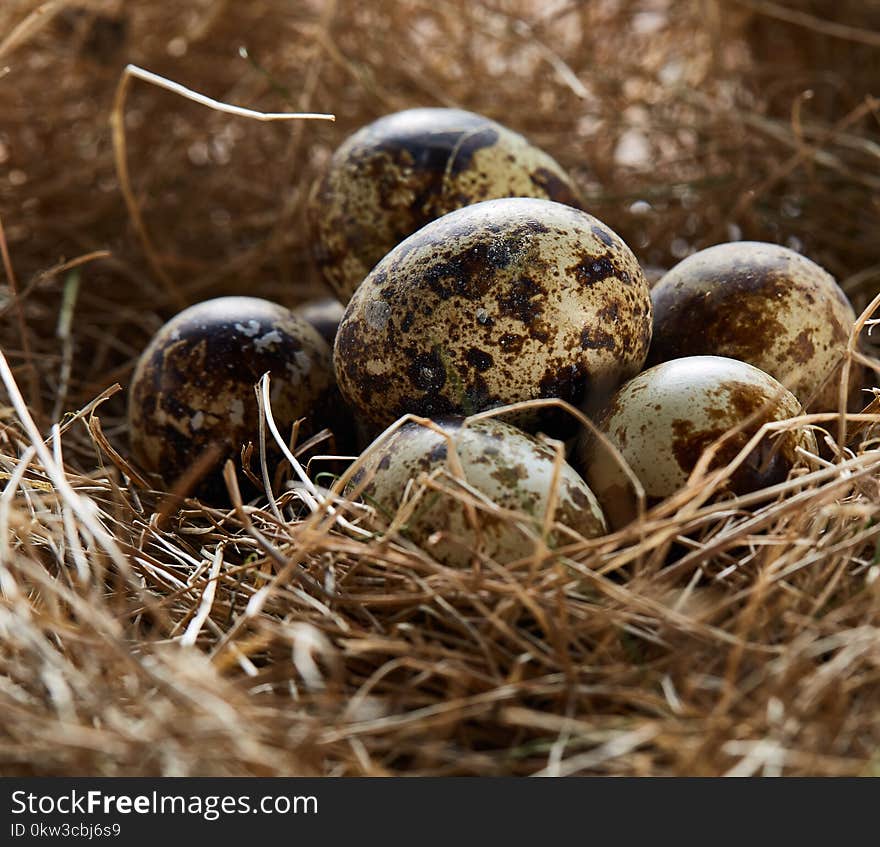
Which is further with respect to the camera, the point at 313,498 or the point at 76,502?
the point at 313,498

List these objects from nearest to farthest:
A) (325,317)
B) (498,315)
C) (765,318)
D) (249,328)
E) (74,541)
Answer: (74,541) → (498,315) → (765,318) → (249,328) → (325,317)

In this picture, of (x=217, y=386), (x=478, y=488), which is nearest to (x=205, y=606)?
(x=478, y=488)

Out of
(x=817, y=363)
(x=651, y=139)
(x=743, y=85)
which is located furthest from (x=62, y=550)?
(x=743, y=85)

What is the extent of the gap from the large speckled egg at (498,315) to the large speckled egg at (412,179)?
204mm

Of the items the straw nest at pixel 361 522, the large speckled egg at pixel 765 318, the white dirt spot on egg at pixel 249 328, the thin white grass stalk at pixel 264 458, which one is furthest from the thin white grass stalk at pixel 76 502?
the large speckled egg at pixel 765 318

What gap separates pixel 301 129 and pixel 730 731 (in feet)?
5.03

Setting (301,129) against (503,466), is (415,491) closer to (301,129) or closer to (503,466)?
(503,466)

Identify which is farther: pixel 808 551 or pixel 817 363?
pixel 817 363

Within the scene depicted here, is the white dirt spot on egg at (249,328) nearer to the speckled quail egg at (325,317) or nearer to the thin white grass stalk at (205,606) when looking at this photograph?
the speckled quail egg at (325,317)

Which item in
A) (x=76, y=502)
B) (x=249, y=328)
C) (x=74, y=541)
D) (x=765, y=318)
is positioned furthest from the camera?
(x=249, y=328)

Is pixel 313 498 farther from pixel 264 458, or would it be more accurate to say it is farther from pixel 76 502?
pixel 76 502

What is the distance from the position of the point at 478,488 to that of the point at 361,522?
138 mm

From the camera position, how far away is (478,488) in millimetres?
1092

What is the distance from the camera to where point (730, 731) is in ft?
2.80
